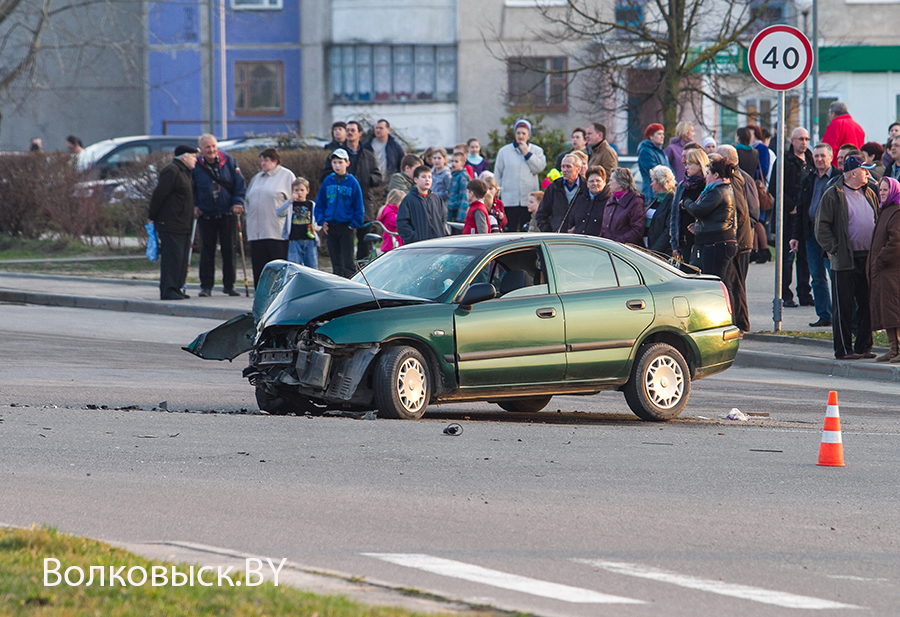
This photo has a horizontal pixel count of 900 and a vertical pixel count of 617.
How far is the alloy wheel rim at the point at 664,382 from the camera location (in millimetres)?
11172

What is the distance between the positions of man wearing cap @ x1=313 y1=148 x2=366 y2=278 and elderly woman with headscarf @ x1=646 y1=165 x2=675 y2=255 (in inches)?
166

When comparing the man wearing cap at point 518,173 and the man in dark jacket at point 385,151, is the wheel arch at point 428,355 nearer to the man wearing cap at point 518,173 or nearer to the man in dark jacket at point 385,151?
the man wearing cap at point 518,173

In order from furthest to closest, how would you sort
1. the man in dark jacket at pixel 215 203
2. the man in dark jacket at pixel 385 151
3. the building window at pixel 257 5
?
the building window at pixel 257 5
the man in dark jacket at pixel 385 151
the man in dark jacket at pixel 215 203

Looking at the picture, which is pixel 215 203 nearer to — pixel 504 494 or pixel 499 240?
pixel 499 240

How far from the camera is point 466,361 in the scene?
33.9ft

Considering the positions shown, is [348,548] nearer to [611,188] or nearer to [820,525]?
[820,525]

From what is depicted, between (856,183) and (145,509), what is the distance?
979cm

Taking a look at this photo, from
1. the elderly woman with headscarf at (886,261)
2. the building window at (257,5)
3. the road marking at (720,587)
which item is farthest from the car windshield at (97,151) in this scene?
the road marking at (720,587)

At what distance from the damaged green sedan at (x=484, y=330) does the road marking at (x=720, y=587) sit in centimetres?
420

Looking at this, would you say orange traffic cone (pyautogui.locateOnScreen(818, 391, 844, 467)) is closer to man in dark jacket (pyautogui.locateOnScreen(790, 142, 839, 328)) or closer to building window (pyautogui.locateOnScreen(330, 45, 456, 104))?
man in dark jacket (pyautogui.locateOnScreen(790, 142, 839, 328))


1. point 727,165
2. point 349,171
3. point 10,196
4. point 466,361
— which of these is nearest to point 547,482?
point 466,361

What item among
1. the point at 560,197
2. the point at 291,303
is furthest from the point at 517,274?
the point at 560,197

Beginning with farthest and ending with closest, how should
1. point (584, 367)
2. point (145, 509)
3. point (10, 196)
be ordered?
point (10, 196) → point (584, 367) → point (145, 509)

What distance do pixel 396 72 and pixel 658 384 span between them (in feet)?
141
